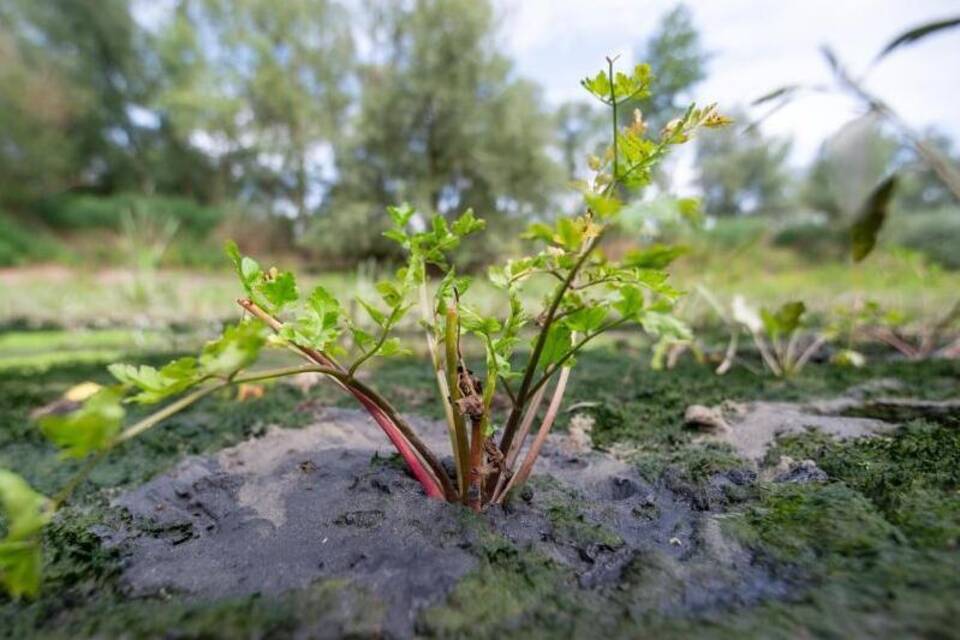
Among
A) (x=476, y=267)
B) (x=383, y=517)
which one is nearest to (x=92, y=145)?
(x=476, y=267)

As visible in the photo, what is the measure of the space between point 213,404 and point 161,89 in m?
26.6

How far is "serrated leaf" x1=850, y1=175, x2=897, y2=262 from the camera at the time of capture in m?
0.75

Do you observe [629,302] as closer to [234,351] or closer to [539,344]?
[539,344]

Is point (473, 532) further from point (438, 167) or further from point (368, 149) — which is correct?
point (368, 149)

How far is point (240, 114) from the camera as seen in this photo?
60.1 ft

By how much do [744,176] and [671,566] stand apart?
3354 centimetres

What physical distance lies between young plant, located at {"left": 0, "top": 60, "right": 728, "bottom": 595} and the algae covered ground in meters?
0.12

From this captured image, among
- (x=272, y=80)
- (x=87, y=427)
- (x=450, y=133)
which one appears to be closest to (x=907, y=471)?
(x=87, y=427)

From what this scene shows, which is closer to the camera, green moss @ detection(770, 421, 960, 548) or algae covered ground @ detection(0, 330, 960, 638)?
algae covered ground @ detection(0, 330, 960, 638)

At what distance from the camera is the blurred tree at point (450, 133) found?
489 inches

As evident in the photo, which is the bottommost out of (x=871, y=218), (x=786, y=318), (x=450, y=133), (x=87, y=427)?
(x=87, y=427)

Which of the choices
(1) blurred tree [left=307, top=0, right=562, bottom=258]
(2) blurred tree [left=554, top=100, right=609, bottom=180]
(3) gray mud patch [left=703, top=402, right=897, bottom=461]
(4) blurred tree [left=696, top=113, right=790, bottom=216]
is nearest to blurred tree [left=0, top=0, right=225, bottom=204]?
(1) blurred tree [left=307, top=0, right=562, bottom=258]

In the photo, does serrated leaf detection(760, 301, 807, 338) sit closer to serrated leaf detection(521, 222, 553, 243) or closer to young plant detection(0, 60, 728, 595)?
young plant detection(0, 60, 728, 595)

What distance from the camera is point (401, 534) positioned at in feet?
2.71
